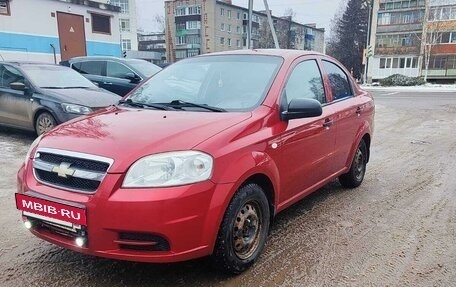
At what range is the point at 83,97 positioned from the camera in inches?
283

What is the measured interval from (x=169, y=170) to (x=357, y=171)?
3.30 metres

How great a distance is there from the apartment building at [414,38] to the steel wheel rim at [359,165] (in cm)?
4293

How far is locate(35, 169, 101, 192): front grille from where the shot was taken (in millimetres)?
2531

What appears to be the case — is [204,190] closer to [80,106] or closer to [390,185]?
[390,185]

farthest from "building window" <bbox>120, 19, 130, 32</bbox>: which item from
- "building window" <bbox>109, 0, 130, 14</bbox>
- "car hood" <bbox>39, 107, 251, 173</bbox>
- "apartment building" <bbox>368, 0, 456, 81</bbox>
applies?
"car hood" <bbox>39, 107, 251, 173</bbox>

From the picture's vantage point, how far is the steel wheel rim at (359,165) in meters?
5.11

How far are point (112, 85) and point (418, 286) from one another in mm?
8744

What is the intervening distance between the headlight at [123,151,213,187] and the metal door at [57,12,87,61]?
66.7 feet

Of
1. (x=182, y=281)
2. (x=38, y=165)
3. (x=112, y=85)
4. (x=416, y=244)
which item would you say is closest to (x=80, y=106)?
(x=112, y=85)

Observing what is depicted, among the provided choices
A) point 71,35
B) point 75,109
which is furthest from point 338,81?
point 71,35

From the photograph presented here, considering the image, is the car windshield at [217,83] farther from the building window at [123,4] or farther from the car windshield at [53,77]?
the building window at [123,4]

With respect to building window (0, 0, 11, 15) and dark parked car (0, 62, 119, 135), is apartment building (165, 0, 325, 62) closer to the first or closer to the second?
building window (0, 0, 11, 15)

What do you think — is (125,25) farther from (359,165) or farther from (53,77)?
(359,165)

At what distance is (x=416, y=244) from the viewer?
140 inches
